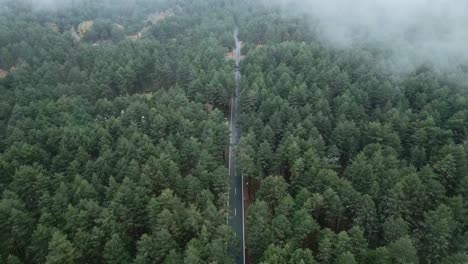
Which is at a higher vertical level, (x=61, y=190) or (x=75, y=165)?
(x=75, y=165)

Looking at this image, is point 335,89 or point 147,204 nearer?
point 147,204

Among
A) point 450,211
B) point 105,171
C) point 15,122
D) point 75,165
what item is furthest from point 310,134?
point 15,122

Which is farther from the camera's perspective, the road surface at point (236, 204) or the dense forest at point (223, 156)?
the road surface at point (236, 204)

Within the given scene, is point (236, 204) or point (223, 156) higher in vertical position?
point (223, 156)

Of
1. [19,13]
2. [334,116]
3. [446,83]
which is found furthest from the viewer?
[19,13]

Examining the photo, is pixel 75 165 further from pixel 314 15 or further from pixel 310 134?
pixel 314 15

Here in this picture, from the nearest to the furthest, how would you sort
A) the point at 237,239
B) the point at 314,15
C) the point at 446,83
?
the point at 237,239
the point at 446,83
the point at 314,15

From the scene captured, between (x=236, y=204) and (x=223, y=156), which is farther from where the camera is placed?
(x=223, y=156)

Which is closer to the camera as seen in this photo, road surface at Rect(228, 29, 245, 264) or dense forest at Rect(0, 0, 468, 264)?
dense forest at Rect(0, 0, 468, 264)
